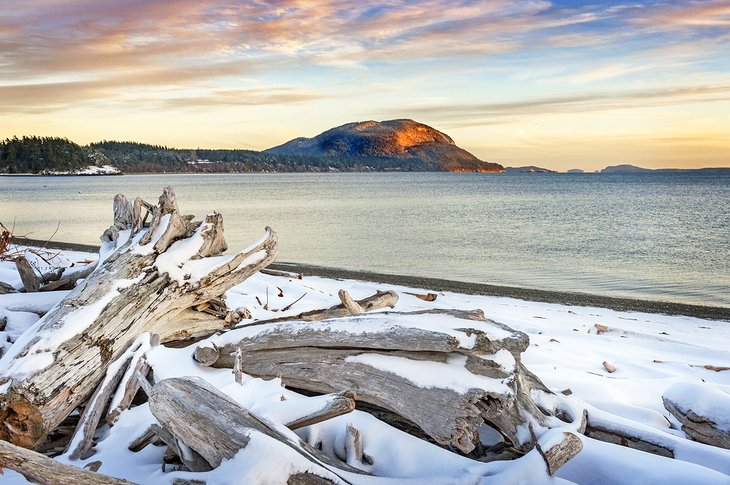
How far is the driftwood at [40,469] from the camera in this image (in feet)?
9.10

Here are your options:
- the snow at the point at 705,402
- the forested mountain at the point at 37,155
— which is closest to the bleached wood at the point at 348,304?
the snow at the point at 705,402

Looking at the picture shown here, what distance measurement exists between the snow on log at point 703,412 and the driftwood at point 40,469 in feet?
11.4

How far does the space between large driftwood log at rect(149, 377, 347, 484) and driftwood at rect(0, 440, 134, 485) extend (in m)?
0.64

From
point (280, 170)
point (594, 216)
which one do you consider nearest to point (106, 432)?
point (594, 216)

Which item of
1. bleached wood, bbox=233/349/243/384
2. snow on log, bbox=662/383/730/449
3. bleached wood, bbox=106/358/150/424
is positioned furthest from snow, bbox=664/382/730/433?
bleached wood, bbox=106/358/150/424

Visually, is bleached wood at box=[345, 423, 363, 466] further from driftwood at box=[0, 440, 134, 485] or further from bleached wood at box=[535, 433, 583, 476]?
driftwood at box=[0, 440, 134, 485]

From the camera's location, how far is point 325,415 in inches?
141

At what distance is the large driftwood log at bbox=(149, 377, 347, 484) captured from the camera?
10.8 ft

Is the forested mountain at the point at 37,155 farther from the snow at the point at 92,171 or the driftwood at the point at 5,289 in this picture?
A: the driftwood at the point at 5,289

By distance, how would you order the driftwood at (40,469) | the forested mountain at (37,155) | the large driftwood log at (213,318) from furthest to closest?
the forested mountain at (37,155), the large driftwood log at (213,318), the driftwood at (40,469)

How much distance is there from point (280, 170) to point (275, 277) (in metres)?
190

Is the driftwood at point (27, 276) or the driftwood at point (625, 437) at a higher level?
the driftwood at point (27, 276)

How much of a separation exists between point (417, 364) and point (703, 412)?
1807 mm

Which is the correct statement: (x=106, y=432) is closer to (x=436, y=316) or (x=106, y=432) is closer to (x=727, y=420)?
(x=436, y=316)
